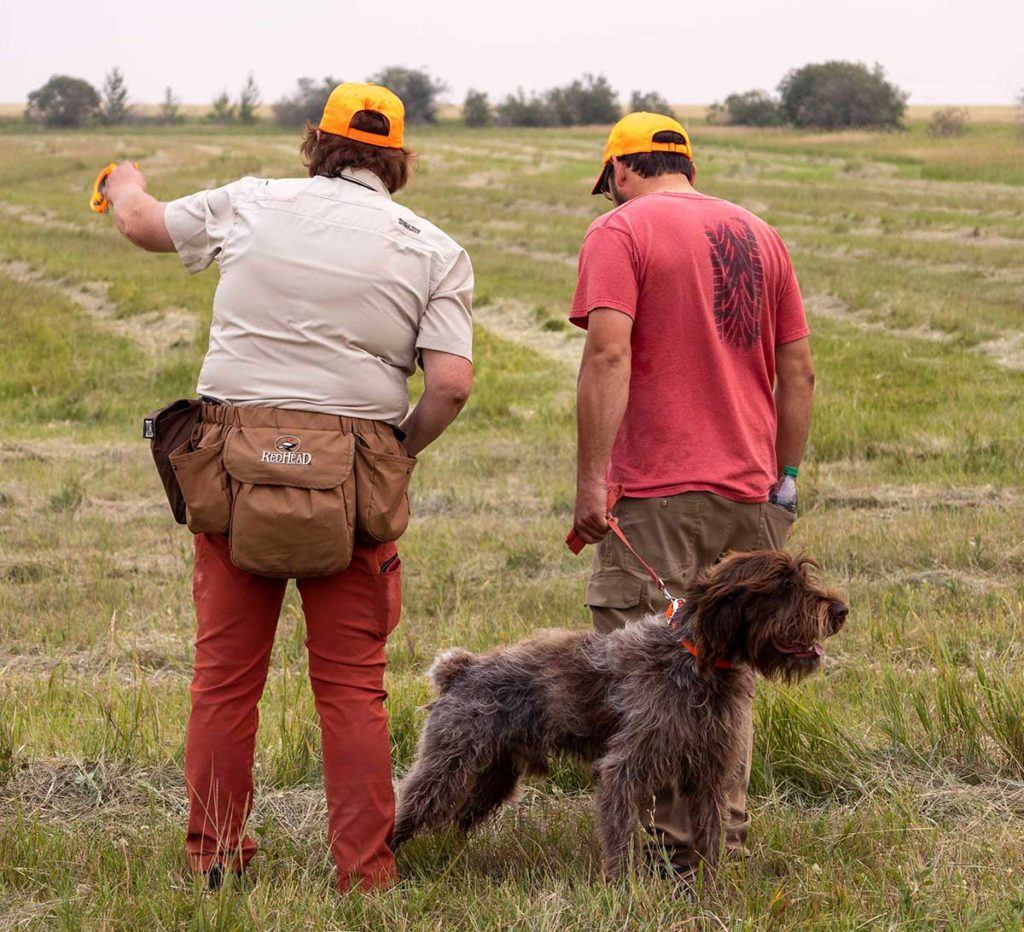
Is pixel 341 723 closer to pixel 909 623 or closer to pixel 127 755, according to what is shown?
pixel 127 755

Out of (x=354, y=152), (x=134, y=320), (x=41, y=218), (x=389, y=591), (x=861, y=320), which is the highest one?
(x=354, y=152)

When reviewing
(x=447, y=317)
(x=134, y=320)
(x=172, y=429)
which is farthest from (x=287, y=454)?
(x=134, y=320)

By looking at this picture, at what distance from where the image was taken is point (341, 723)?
401 centimetres

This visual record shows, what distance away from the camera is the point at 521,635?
6562 millimetres

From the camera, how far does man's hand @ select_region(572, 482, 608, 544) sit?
4.25 m

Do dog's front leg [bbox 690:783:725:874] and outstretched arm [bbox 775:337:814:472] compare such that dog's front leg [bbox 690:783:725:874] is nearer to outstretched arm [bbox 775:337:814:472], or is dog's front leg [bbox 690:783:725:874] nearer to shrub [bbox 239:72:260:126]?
outstretched arm [bbox 775:337:814:472]

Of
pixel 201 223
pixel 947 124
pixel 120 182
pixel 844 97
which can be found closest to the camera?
pixel 201 223

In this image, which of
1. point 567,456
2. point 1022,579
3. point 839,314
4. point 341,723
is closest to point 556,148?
point 839,314

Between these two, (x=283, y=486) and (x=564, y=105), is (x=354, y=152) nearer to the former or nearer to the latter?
(x=283, y=486)

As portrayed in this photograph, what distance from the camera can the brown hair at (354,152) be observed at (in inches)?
156

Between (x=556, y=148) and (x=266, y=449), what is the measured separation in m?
59.2

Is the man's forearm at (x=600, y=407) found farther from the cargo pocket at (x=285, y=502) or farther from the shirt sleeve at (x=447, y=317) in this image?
the cargo pocket at (x=285, y=502)

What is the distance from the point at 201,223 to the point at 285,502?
910 mm

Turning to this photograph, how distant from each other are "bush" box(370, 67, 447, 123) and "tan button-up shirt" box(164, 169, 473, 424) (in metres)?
87.8
